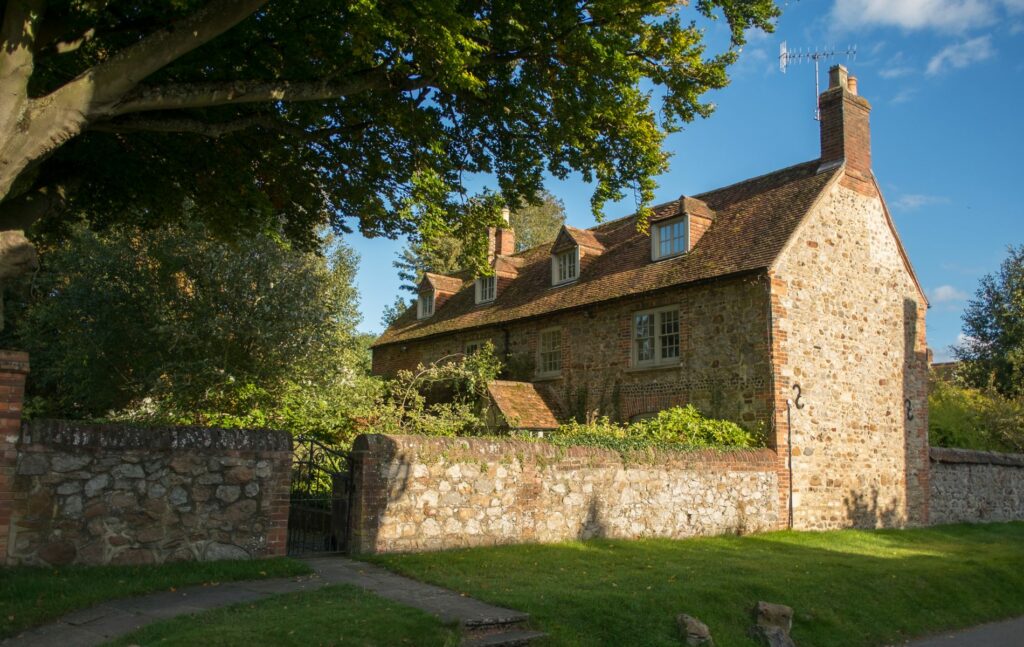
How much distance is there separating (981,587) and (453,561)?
829 centimetres

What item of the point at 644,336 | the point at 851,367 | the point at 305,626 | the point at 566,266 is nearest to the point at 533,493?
the point at 305,626

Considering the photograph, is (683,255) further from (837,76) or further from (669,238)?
(837,76)

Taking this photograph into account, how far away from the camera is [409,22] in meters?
9.18

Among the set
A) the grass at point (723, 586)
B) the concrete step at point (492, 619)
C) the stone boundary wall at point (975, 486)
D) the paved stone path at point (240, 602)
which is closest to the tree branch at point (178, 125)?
the paved stone path at point (240, 602)

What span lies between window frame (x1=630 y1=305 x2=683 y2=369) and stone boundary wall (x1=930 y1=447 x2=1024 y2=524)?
794 centimetres

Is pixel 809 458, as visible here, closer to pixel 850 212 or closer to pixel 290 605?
pixel 850 212

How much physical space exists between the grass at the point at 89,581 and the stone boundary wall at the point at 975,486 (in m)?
18.8

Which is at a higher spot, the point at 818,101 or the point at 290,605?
the point at 818,101

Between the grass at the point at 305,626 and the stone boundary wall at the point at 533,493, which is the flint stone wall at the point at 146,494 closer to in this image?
the stone boundary wall at the point at 533,493

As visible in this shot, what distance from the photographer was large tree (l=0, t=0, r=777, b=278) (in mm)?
8453

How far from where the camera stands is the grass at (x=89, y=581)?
7.41 metres

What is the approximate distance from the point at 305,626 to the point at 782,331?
13857 millimetres

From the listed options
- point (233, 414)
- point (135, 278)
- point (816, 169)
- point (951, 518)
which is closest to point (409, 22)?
point (233, 414)

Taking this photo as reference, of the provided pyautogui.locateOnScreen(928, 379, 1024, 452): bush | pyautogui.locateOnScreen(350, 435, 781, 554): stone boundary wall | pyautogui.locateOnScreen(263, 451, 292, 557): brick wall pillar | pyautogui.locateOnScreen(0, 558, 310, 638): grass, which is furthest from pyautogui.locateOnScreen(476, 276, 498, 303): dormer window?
pyautogui.locateOnScreen(0, 558, 310, 638): grass
